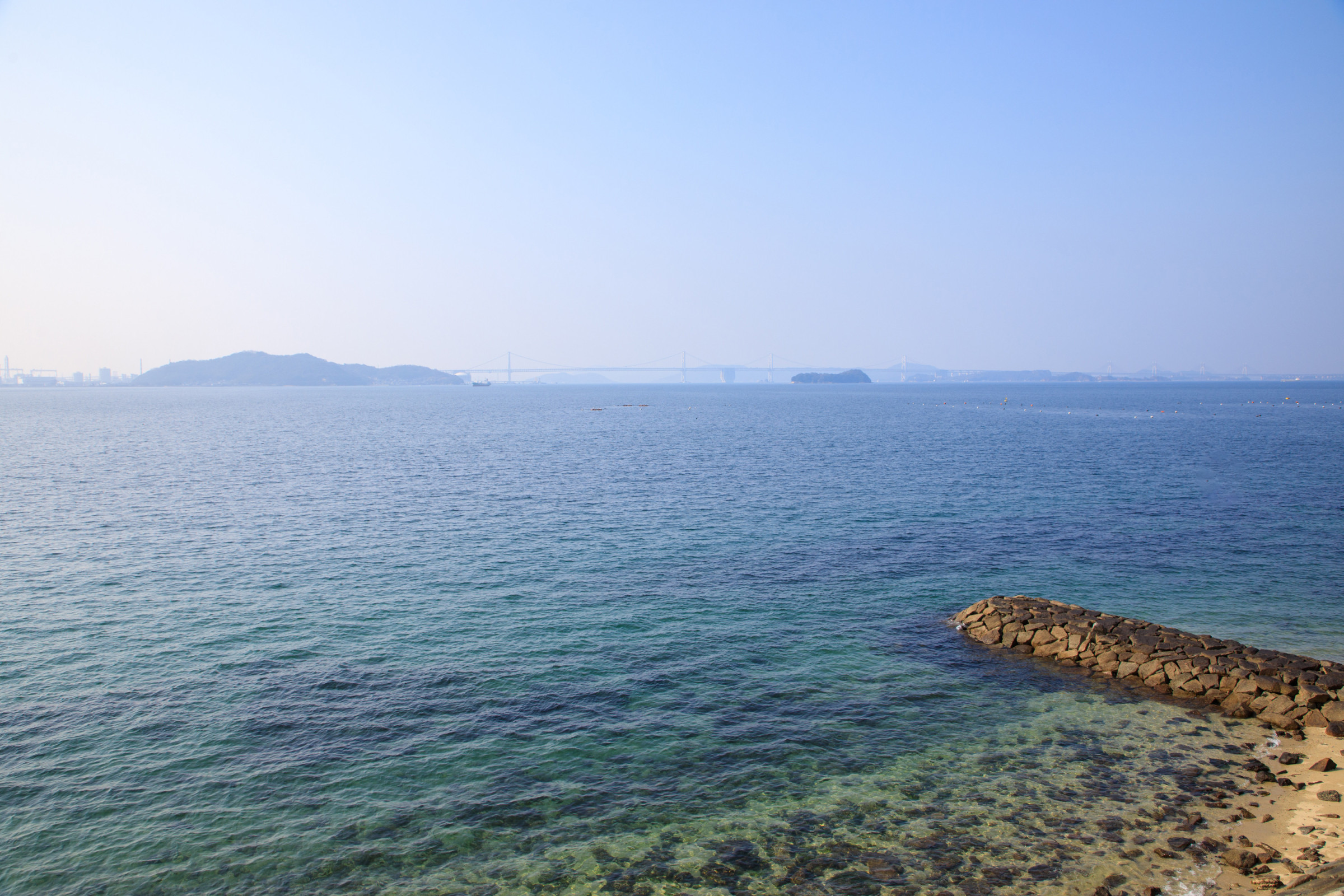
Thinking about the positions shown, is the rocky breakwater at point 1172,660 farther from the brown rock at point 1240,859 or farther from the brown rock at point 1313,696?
the brown rock at point 1240,859

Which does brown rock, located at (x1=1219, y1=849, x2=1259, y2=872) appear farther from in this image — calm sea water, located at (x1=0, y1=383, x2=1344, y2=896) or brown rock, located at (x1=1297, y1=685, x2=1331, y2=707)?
brown rock, located at (x1=1297, y1=685, x2=1331, y2=707)

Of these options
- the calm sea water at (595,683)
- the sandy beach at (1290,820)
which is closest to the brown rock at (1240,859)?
the sandy beach at (1290,820)

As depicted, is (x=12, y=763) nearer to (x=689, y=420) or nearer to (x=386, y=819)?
(x=386, y=819)

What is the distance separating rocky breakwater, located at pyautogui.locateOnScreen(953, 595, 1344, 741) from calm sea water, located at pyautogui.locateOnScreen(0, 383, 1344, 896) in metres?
1.41

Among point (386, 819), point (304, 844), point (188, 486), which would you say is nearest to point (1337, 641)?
point (386, 819)

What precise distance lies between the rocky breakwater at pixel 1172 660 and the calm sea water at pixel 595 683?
1406mm

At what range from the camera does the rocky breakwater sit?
68.9 ft

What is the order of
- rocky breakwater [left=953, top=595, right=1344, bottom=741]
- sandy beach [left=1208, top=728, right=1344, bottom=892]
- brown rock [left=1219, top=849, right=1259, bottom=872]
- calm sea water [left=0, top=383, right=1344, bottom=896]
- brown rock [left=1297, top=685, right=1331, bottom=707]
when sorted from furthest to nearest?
rocky breakwater [left=953, top=595, right=1344, bottom=741]
brown rock [left=1297, top=685, right=1331, bottom=707]
calm sea water [left=0, top=383, right=1344, bottom=896]
brown rock [left=1219, top=849, right=1259, bottom=872]
sandy beach [left=1208, top=728, right=1344, bottom=892]

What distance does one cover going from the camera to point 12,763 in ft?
60.9

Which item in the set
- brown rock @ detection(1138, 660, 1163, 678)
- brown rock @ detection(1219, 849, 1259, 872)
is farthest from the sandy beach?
brown rock @ detection(1138, 660, 1163, 678)

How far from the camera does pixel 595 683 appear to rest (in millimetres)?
23734

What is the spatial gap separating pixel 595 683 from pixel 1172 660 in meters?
18.5

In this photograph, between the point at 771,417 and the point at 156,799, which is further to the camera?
the point at 771,417

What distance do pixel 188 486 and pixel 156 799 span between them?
5096cm
